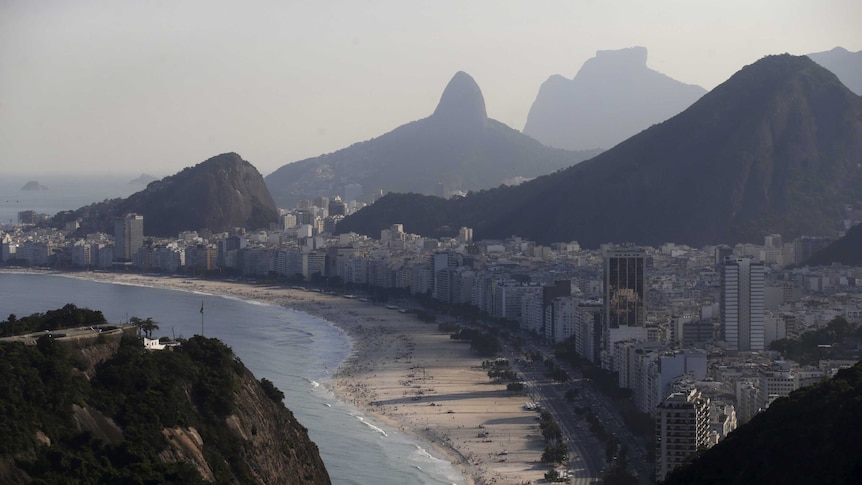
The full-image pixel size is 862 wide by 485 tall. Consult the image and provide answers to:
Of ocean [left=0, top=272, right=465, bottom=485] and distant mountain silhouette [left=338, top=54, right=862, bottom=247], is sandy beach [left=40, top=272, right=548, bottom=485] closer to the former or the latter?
ocean [left=0, top=272, right=465, bottom=485]

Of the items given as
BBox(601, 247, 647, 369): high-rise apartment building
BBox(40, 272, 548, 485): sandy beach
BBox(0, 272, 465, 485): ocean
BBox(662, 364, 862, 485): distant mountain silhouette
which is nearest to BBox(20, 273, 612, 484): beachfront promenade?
BBox(40, 272, 548, 485): sandy beach

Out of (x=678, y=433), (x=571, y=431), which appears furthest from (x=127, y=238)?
(x=678, y=433)

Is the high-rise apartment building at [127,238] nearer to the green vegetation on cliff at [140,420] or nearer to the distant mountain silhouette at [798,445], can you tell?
the green vegetation on cliff at [140,420]

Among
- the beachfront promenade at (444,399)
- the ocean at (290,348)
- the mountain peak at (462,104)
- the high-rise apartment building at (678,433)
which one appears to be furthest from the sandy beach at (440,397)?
the mountain peak at (462,104)

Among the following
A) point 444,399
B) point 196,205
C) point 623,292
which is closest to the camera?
point 444,399

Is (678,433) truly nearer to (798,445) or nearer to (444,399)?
(798,445)

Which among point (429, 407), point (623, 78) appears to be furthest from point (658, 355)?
point (623, 78)
